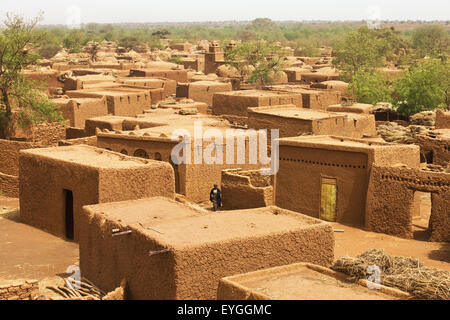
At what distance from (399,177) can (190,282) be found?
795 centimetres

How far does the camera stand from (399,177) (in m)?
16.4

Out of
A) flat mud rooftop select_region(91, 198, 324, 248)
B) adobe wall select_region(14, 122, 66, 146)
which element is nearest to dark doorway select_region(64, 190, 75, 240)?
flat mud rooftop select_region(91, 198, 324, 248)

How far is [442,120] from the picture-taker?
1042 inches

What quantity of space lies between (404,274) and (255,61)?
3859 centimetres

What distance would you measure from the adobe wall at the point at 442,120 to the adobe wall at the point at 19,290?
18917 millimetres

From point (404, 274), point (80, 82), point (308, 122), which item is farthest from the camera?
point (80, 82)

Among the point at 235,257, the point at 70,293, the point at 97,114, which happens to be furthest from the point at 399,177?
the point at 97,114

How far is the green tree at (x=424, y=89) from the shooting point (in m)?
32.4

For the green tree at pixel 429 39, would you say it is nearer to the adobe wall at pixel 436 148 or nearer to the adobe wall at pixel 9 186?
the adobe wall at pixel 436 148

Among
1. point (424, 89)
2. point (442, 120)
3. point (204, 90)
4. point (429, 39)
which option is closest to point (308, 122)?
point (442, 120)

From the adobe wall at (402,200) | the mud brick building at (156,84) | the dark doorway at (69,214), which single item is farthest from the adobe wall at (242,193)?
the mud brick building at (156,84)

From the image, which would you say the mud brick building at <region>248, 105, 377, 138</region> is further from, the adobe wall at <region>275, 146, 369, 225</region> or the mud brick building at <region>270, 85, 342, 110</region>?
the mud brick building at <region>270, 85, 342, 110</region>

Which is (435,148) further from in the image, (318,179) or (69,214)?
(69,214)
